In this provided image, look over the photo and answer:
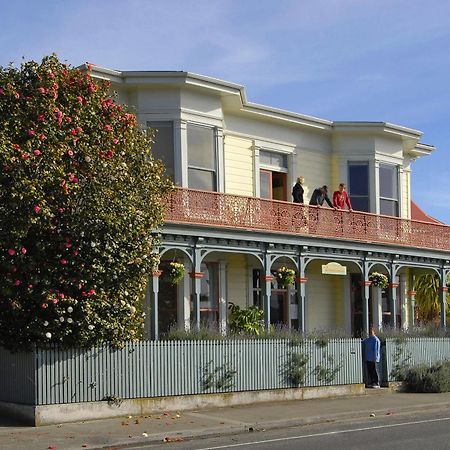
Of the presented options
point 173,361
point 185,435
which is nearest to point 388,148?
point 173,361

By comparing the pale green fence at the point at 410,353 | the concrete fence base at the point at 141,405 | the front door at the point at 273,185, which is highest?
the front door at the point at 273,185

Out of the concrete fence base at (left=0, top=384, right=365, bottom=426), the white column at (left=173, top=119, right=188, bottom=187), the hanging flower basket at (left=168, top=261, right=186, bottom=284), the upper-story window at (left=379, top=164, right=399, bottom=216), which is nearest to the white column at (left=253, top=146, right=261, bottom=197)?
the white column at (left=173, top=119, right=188, bottom=187)

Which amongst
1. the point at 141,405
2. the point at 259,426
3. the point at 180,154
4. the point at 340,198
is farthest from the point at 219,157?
the point at 259,426

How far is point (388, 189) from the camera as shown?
28.7 meters

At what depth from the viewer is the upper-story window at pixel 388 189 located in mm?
28406

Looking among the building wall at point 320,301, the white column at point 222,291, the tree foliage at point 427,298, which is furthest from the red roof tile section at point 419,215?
the white column at point 222,291

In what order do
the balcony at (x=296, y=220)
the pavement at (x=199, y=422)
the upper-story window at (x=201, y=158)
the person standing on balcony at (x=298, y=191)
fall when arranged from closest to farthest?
the pavement at (x=199, y=422), the balcony at (x=296, y=220), the upper-story window at (x=201, y=158), the person standing on balcony at (x=298, y=191)

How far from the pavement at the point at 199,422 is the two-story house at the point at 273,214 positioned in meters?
3.40

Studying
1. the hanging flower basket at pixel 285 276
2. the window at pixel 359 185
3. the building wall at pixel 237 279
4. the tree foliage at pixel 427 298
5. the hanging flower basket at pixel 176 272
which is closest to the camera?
the hanging flower basket at pixel 176 272

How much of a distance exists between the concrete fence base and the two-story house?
2.54 m

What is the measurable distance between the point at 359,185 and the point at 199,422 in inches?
535

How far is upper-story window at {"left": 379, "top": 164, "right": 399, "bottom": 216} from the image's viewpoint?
28406mm

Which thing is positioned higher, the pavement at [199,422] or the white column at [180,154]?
the white column at [180,154]

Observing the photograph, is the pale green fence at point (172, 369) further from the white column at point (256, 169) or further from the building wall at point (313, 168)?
the building wall at point (313, 168)
